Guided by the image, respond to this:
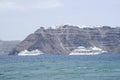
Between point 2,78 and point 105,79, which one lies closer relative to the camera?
point 105,79

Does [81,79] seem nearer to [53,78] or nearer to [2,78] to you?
[53,78]

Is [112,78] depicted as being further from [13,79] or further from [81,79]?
[13,79]

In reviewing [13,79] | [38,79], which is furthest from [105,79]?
[13,79]

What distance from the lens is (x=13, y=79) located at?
45.2 metres

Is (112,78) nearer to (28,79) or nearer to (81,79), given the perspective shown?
(81,79)

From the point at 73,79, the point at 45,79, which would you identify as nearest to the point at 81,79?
the point at 73,79

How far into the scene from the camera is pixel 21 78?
1828 inches

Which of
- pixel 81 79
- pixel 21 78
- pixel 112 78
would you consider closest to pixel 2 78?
pixel 21 78

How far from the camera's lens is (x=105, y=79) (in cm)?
4309

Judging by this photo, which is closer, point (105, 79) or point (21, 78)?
point (105, 79)

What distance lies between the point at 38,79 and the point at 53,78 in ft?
5.86

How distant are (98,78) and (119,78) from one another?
2.24 meters

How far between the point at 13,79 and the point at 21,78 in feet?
4.61

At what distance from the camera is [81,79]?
43.9m
